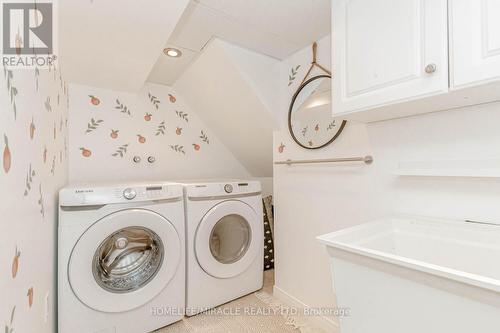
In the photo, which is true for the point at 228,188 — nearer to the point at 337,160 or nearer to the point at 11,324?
the point at 337,160

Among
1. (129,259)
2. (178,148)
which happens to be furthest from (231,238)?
(178,148)

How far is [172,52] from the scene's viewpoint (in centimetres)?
187

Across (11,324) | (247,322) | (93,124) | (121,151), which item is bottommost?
(247,322)

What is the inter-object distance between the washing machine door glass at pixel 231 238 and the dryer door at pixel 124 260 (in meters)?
0.43

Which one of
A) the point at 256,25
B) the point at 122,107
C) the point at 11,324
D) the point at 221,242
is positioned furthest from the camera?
the point at 122,107

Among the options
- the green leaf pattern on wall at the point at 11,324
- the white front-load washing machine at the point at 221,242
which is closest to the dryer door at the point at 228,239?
the white front-load washing machine at the point at 221,242

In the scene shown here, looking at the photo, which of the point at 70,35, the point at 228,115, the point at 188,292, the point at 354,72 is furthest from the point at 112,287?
the point at 354,72

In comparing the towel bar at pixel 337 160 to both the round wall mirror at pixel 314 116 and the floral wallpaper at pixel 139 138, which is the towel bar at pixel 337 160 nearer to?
the round wall mirror at pixel 314 116

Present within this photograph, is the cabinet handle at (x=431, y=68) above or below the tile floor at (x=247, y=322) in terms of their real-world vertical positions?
above

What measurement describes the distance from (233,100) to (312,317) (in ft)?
5.90

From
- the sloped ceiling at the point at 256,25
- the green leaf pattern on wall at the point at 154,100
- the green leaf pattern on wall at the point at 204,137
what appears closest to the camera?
the sloped ceiling at the point at 256,25

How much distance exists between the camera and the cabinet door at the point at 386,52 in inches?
34.5

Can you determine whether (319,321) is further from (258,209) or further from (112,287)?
(112,287)

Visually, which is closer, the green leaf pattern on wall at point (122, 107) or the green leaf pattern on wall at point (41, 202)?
the green leaf pattern on wall at point (41, 202)
